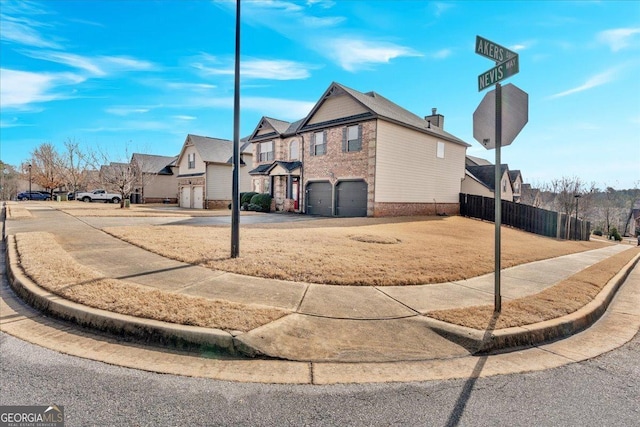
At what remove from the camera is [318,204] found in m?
22.7

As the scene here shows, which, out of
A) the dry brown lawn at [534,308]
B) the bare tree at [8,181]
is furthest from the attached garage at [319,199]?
the bare tree at [8,181]

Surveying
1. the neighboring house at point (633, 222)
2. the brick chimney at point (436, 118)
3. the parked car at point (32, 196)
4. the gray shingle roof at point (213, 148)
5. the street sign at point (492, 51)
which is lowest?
the neighboring house at point (633, 222)

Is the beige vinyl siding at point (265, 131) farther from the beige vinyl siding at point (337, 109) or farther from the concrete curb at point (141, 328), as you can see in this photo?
the concrete curb at point (141, 328)

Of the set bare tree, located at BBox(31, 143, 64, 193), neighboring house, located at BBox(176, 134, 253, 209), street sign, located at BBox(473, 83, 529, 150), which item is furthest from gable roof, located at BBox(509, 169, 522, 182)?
bare tree, located at BBox(31, 143, 64, 193)

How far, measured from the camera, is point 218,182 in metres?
32.9

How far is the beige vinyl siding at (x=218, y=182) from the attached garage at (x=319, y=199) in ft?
43.8

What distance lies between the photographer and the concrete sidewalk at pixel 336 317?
346cm

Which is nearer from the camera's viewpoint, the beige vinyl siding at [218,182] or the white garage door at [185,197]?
the beige vinyl siding at [218,182]

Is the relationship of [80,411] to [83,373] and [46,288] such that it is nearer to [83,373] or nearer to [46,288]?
[83,373]

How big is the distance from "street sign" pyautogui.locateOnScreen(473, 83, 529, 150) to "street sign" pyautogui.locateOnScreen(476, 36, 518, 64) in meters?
0.41

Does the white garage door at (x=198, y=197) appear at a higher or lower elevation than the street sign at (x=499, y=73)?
lower

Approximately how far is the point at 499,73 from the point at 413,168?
57.6ft

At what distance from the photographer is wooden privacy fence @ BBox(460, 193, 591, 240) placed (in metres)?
20.6

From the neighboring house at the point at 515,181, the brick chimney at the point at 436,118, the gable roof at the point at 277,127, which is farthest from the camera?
the neighboring house at the point at 515,181
